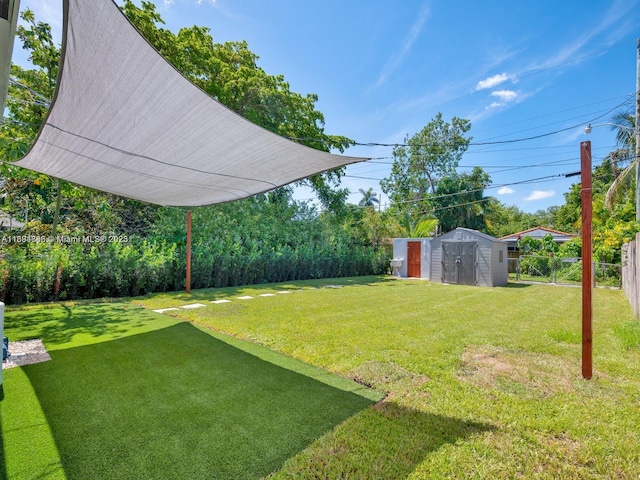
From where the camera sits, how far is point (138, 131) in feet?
10.8

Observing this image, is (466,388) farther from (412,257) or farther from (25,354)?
(412,257)

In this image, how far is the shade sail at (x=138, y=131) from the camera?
7.72 ft

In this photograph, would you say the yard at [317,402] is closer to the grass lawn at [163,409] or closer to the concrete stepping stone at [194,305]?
the grass lawn at [163,409]

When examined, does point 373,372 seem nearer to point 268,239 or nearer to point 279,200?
point 268,239

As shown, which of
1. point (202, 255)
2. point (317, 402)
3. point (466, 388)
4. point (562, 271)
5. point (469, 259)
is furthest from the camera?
point (562, 271)

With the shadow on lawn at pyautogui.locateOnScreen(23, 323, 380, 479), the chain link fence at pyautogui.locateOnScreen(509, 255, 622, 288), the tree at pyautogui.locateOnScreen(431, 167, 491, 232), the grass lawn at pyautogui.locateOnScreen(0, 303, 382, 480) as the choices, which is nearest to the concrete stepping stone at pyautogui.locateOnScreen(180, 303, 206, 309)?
the grass lawn at pyautogui.locateOnScreen(0, 303, 382, 480)

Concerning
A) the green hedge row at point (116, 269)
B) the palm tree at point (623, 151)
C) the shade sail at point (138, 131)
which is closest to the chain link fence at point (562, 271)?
the palm tree at point (623, 151)

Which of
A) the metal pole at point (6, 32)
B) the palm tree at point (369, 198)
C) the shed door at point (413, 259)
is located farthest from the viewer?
the palm tree at point (369, 198)

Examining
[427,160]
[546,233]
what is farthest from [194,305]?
[546,233]

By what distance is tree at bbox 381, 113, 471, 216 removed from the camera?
77.6 ft

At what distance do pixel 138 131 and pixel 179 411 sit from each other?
268cm

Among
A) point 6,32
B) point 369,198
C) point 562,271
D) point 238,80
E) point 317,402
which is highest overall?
point 238,80

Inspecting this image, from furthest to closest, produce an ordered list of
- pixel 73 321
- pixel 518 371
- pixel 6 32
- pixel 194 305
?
pixel 194 305, pixel 73 321, pixel 518 371, pixel 6 32

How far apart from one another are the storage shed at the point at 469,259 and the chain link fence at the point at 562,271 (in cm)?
186
